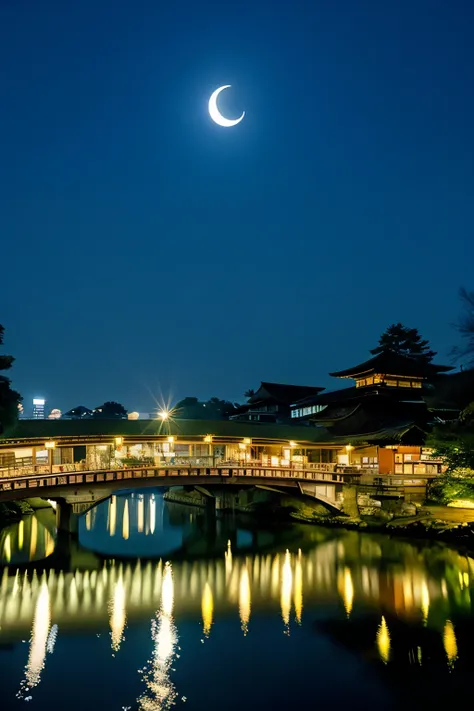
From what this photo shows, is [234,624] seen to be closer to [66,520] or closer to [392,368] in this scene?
[66,520]

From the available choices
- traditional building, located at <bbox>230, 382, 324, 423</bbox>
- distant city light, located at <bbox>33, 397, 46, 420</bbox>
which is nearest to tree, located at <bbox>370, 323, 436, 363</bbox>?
traditional building, located at <bbox>230, 382, 324, 423</bbox>

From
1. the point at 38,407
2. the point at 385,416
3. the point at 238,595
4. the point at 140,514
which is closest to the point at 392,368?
the point at 385,416

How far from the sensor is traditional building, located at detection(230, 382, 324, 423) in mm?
72875

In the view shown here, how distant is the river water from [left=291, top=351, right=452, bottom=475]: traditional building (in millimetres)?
8950

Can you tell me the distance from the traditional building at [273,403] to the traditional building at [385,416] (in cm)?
1332

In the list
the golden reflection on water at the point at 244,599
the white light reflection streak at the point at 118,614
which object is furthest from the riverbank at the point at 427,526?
the white light reflection streak at the point at 118,614

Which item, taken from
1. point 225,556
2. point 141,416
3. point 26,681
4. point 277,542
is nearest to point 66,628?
point 26,681

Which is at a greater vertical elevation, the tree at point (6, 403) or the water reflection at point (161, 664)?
the tree at point (6, 403)

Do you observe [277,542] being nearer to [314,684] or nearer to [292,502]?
[292,502]

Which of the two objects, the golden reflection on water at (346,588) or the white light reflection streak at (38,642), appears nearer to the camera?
the white light reflection streak at (38,642)

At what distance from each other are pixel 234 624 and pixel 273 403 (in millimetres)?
51669

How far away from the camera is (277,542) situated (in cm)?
3684

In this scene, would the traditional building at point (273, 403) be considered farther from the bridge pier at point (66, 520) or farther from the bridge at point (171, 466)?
the bridge pier at point (66, 520)

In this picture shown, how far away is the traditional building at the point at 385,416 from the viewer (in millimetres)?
42281
